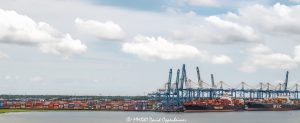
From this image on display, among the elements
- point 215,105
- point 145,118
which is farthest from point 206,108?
point 145,118

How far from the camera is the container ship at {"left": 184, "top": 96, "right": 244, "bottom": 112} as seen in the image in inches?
6998

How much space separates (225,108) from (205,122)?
228ft

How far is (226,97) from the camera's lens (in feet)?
646

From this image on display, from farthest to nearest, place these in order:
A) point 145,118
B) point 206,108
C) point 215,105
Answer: point 215,105 → point 206,108 → point 145,118

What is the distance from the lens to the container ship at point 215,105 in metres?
178

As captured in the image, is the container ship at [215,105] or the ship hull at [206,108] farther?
the container ship at [215,105]

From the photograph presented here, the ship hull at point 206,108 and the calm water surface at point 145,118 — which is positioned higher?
the ship hull at point 206,108

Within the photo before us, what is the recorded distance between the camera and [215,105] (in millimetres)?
184250

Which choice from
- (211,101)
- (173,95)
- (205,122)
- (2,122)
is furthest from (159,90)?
(2,122)

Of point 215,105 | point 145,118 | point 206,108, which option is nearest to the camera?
point 145,118

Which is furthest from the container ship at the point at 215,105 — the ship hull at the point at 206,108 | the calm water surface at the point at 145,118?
the calm water surface at the point at 145,118

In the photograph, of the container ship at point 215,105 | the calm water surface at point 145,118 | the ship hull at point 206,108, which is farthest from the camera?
the container ship at point 215,105

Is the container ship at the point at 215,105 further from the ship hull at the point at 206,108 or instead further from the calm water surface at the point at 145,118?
the calm water surface at the point at 145,118

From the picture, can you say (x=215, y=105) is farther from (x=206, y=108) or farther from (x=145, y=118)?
(x=145, y=118)
